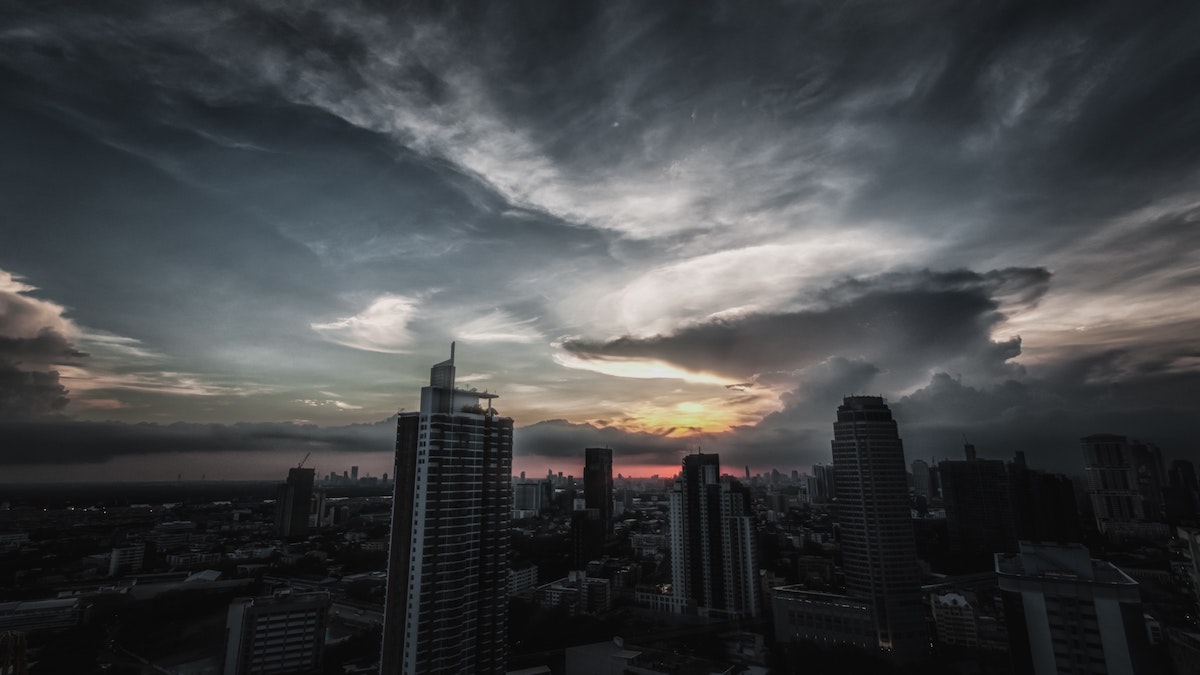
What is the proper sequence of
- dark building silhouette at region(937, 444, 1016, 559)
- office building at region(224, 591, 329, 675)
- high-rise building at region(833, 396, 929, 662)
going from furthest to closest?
dark building silhouette at region(937, 444, 1016, 559) → high-rise building at region(833, 396, 929, 662) → office building at region(224, 591, 329, 675)

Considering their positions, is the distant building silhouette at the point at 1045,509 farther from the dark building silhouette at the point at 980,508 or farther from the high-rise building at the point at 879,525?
the high-rise building at the point at 879,525

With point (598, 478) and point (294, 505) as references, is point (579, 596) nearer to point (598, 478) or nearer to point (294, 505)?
point (598, 478)

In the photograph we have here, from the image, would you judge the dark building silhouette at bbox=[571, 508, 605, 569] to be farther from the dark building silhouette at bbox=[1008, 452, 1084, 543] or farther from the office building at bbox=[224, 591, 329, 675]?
the dark building silhouette at bbox=[1008, 452, 1084, 543]

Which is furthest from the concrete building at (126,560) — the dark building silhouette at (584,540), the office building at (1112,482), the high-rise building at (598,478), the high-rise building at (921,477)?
the high-rise building at (921,477)

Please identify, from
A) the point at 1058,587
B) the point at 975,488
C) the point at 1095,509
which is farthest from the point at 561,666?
the point at 1095,509

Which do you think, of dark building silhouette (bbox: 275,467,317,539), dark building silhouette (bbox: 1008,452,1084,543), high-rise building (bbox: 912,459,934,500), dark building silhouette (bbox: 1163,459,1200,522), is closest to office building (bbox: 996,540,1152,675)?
dark building silhouette (bbox: 1008,452,1084,543)

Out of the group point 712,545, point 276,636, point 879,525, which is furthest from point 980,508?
point 276,636
